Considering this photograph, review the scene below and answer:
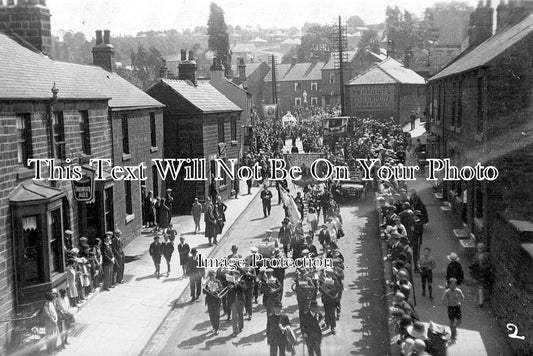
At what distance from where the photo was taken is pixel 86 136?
19734 millimetres

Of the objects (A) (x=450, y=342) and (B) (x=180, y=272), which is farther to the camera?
(B) (x=180, y=272)

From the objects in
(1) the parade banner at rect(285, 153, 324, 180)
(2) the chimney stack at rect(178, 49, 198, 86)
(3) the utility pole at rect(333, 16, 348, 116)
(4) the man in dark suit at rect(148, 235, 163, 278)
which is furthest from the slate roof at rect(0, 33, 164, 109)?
(3) the utility pole at rect(333, 16, 348, 116)

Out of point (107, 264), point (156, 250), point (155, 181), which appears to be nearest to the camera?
point (107, 264)

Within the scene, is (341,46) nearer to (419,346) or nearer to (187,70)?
(187,70)

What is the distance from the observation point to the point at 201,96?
107 ft

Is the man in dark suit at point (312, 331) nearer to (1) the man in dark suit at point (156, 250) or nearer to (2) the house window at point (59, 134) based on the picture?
(1) the man in dark suit at point (156, 250)

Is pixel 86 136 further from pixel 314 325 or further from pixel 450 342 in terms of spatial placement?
pixel 450 342

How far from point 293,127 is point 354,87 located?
7031 millimetres

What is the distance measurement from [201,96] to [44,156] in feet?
56.3

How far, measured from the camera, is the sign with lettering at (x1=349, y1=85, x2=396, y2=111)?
182 feet

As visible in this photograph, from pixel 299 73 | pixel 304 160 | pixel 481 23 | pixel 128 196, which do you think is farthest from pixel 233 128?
pixel 299 73

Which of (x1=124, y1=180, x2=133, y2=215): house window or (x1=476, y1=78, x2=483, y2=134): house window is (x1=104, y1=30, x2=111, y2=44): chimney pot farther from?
(x1=476, y1=78, x2=483, y2=134): house window

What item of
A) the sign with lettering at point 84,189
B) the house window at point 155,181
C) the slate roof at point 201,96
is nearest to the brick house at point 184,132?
the slate roof at point 201,96

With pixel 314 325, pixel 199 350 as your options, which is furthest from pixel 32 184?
pixel 314 325
